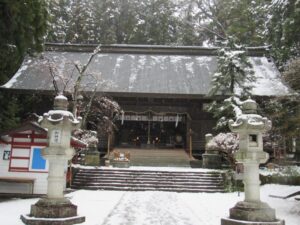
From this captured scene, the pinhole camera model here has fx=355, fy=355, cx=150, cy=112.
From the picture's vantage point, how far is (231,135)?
18.4 meters

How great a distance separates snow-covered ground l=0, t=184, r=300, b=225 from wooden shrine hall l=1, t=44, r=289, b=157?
895 centimetres

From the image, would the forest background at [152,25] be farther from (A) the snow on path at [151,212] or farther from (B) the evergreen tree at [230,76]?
(A) the snow on path at [151,212]

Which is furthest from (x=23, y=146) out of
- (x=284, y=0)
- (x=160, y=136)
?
(x=160, y=136)

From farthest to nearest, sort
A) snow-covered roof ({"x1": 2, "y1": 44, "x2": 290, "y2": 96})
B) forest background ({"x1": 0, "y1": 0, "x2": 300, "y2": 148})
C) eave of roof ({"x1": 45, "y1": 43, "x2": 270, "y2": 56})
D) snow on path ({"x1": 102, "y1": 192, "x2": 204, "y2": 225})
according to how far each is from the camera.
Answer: eave of roof ({"x1": 45, "y1": 43, "x2": 270, "y2": 56}), snow-covered roof ({"x1": 2, "y1": 44, "x2": 290, "y2": 96}), forest background ({"x1": 0, "y1": 0, "x2": 300, "y2": 148}), snow on path ({"x1": 102, "y1": 192, "x2": 204, "y2": 225})

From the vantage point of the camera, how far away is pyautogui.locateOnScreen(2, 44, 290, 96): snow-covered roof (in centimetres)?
2330

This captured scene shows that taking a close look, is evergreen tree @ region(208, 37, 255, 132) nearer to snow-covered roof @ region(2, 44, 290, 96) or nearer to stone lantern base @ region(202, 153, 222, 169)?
stone lantern base @ region(202, 153, 222, 169)

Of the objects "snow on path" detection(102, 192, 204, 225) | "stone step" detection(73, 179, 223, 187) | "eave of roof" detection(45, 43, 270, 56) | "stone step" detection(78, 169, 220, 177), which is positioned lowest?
"snow on path" detection(102, 192, 204, 225)

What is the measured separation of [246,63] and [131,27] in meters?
20.5

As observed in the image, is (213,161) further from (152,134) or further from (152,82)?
(152,134)

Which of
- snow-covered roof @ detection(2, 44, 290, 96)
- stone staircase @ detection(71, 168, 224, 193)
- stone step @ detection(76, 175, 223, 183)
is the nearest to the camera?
→ stone staircase @ detection(71, 168, 224, 193)

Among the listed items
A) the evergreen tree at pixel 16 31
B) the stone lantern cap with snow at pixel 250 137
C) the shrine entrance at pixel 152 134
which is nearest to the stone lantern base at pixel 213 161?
the shrine entrance at pixel 152 134

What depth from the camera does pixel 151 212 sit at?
10055 millimetres

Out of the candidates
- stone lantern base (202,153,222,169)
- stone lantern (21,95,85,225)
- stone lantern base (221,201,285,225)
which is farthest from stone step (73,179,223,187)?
stone lantern base (221,201,285,225)

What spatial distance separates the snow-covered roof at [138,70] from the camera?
23.3 metres
